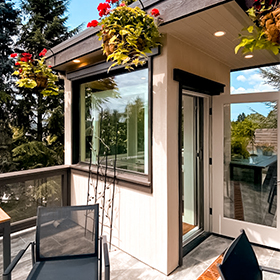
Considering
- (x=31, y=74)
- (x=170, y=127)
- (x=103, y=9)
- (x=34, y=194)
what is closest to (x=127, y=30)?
(x=103, y=9)

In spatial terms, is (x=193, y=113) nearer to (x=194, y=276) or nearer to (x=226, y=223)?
(x=226, y=223)

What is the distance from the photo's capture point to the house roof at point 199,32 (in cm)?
188

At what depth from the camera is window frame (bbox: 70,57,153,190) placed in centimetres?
250

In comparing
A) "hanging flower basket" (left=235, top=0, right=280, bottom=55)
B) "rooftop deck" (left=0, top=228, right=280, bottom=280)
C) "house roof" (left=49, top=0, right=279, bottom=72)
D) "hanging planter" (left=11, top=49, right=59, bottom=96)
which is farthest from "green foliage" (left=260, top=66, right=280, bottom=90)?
"hanging planter" (left=11, top=49, right=59, bottom=96)

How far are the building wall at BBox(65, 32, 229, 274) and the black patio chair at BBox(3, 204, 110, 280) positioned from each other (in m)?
0.71

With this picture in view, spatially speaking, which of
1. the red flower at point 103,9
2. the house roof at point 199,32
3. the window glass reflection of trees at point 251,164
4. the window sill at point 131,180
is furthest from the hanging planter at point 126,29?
the window glass reflection of trees at point 251,164

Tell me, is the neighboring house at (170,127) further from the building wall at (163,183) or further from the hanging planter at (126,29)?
the hanging planter at (126,29)

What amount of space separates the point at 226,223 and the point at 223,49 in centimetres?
243

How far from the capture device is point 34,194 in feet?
13.1

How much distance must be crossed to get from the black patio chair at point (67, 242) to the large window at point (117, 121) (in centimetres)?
101

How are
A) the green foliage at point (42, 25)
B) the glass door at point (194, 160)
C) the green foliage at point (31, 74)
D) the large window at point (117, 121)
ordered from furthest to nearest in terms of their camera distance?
1. the green foliage at point (42, 25)
2. the glass door at point (194, 160)
3. the green foliage at point (31, 74)
4. the large window at point (117, 121)

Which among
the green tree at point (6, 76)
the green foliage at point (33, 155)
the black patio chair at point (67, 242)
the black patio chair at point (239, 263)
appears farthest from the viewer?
the green foliage at point (33, 155)

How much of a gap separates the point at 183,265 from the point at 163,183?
103 centimetres

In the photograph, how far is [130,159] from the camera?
296 cm
